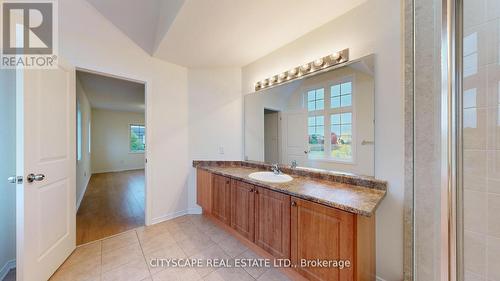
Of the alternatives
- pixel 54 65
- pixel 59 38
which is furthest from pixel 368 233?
pixel 59 38

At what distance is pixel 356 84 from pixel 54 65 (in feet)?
8.95

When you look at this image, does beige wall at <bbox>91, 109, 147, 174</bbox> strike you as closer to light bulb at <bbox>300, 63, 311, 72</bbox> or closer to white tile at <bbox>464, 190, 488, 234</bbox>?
light bulb at <bbox>300, 63, 311, 72</bbox>

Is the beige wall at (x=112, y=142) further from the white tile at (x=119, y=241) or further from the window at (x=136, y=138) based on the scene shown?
the white tile at (x=119, y=241)

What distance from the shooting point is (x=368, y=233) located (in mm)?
1348

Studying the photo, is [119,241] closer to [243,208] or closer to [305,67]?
[243,208]

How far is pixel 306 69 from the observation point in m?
2.04

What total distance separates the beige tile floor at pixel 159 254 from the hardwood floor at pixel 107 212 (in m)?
0.25

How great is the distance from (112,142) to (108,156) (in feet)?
1.80

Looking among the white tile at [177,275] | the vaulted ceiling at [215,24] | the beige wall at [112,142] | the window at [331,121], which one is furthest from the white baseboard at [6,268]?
the beige wall at [112,142]

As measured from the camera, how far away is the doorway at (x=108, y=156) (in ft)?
8.93

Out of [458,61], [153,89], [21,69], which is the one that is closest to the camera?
[458,61]

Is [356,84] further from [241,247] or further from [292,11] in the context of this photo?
[241,247]

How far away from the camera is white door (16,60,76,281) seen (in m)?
1.35

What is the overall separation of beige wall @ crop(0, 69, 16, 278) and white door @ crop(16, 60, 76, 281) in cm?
36
